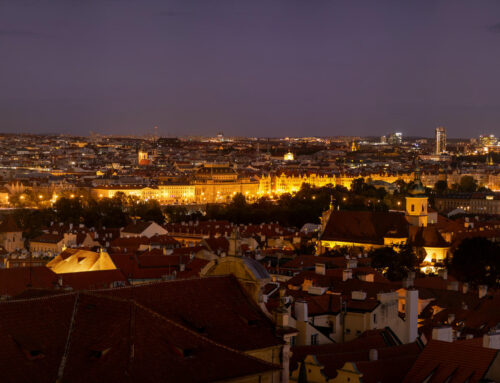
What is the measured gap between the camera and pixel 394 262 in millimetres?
39125

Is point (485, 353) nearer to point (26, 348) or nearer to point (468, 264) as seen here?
point (26, 348)

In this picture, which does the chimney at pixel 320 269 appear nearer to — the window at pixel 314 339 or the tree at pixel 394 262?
the tree at pixel 394 262

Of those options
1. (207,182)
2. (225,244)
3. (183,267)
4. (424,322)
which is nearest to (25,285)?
(183,267)

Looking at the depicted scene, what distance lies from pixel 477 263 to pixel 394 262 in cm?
373

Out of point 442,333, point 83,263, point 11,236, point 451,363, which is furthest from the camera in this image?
point 11,236

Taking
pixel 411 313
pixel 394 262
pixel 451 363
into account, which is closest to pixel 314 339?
pixel 411 313

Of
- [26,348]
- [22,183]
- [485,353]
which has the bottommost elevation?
[22,183]

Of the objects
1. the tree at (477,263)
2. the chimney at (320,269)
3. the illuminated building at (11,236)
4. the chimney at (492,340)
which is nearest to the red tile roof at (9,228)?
the illuminated building at (11,236)

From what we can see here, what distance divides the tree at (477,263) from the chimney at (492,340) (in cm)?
1813

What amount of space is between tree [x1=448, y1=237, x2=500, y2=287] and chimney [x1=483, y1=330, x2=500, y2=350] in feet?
59.5

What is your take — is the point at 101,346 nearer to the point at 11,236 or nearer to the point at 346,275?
the point at 346,275

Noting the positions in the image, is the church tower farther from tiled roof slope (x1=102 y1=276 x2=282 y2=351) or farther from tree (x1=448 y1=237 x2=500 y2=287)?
tiled roof slope (x1=102 y1=276 x2=282 y2=351)

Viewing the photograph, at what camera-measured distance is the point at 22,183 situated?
136375mm

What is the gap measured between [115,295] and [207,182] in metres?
124
